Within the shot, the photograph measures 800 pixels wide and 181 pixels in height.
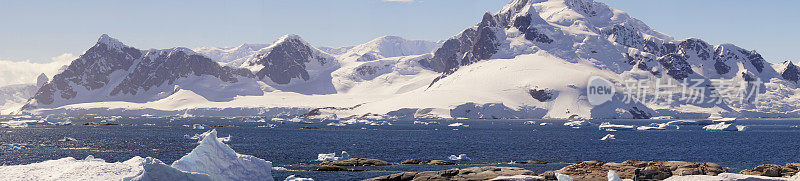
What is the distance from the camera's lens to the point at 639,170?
2096 inches

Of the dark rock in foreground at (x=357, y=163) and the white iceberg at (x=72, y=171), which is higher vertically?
the white iceberg at (x=72, y=171)

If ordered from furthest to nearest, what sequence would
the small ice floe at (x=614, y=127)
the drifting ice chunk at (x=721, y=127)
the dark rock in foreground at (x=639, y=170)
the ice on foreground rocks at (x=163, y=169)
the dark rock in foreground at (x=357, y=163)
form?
the small ice floe at (x=614, y=127) → the drifting ice chunk at (x=721, y=127) → the dark rock in foreground at (x=357, y=163) → the dark rock in foreground at (x=639, y=170) → the ice on foreground rocks at (x=163, y=169)

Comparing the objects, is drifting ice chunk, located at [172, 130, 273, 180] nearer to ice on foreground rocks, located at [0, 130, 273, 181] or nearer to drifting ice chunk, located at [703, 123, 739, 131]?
ice on foreground rocks, located at [0, 130, 273, 181]

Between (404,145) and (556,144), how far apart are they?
25.6 metres

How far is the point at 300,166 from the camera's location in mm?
75188

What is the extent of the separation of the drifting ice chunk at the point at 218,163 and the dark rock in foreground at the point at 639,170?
20611 mm

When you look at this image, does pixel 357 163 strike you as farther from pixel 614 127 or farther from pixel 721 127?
pixel 721 127

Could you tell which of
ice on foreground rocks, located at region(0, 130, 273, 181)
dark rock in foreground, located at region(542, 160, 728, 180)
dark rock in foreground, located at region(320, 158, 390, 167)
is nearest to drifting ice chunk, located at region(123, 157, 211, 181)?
ice on foreground rocks, located at region(0, 130, 273, 181)

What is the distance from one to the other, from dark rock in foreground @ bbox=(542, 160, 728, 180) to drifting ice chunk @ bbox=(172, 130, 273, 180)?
67.6ft

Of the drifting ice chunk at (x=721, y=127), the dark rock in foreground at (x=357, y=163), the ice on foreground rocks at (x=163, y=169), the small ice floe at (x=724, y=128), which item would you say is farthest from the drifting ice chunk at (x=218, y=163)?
the drifting ice chunk at (x=721, y=127)

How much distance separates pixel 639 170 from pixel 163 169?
3208cm

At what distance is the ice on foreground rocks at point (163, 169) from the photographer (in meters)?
42.3

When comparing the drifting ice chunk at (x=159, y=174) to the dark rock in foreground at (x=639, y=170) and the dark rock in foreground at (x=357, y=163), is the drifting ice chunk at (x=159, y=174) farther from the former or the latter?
the dark rock in foreground at (x=357, y=163)

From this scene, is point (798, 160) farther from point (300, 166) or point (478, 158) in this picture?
point (300, 166)
